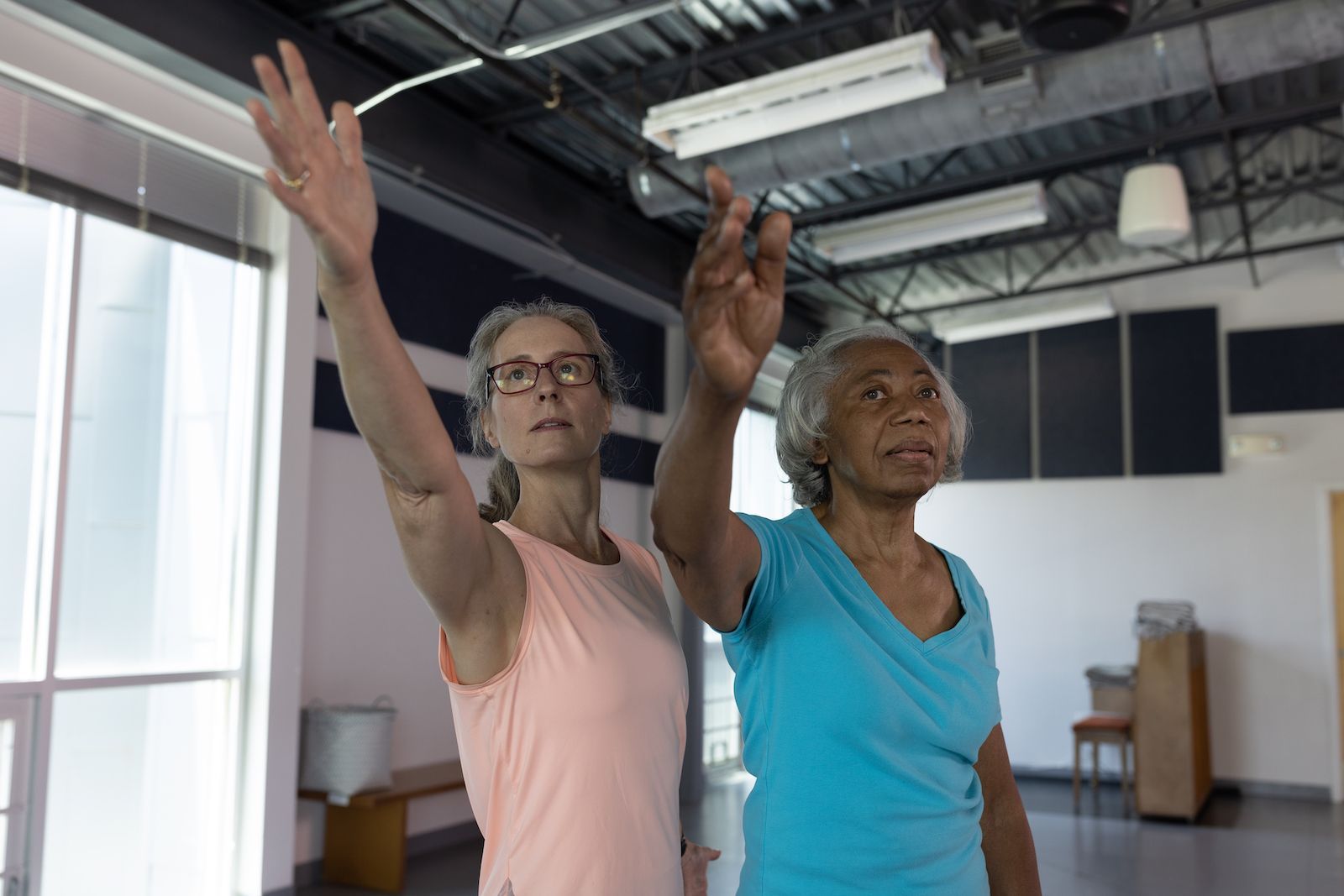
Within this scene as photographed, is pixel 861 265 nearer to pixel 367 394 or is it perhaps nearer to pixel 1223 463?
pixel 1223 463

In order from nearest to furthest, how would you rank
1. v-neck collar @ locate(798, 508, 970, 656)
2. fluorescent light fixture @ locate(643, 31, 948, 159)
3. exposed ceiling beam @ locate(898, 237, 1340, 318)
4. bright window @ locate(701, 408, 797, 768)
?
v-neck collar @ locate(798, 508, 970, 656), fluorescent light fixture @ locate(643, 31, 948, 159), exposed ceiling beam @ locate(898, 237, 1340, 318), bright window @ locate(701, 408, 797, 768)

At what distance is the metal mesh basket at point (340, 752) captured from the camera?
559 centimetres

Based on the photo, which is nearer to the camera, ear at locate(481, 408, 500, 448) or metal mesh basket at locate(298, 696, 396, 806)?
ear at locate(481, 408, 500, 448)

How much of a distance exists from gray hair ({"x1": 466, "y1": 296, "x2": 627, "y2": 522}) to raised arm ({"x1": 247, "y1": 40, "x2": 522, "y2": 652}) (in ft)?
1.21

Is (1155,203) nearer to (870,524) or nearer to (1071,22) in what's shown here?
(1071,22)

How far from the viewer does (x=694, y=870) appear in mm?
1652

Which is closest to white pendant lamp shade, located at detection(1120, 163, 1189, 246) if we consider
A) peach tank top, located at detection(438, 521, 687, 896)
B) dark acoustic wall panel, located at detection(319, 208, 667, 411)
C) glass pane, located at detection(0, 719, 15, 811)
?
dark acoustic wall panel, located at detection(319, 208, 667, 411)

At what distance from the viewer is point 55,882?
14.4ft

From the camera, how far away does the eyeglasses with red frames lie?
153cm

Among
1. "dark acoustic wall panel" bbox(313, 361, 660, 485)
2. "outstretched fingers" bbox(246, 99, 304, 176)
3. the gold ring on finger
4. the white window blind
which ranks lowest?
the gold ring on finger

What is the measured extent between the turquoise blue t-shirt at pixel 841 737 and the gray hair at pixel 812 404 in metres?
0.18

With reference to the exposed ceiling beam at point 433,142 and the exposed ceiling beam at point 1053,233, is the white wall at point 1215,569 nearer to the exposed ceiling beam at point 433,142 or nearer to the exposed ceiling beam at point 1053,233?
the exposed ceiling beam at point 1053,233

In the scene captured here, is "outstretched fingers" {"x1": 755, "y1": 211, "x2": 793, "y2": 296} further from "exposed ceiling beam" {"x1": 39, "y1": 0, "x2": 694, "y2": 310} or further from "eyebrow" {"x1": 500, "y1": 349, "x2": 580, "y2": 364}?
"exposed ceiling beam" {"x1": 39, "y1": 0, "x2": 694, "y2": 310}

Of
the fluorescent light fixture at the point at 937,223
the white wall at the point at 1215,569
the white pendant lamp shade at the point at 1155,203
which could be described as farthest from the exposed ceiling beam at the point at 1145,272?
the white pendant lamp shade at the point at 1155,203
